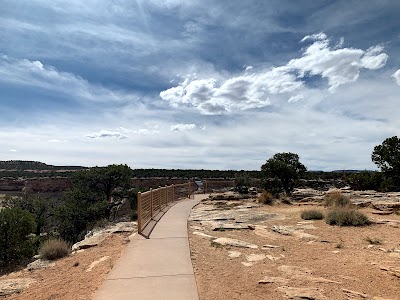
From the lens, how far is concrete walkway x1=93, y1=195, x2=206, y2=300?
5.68 m

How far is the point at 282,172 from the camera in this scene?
80.8 ft

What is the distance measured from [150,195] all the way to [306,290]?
29.8ft

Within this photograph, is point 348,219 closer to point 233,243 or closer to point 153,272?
point 233,243

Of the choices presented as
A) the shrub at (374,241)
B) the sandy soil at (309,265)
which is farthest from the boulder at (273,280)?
the shrub at (374,241)

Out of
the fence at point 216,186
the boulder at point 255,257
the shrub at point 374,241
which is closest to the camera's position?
the boulder at point 255,257

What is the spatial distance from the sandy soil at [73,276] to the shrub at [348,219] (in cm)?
747

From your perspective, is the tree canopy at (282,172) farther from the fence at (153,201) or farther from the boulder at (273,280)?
the boulder at (273,280)

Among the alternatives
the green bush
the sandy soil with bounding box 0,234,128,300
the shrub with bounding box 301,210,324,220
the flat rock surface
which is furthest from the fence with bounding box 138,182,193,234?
the green bush

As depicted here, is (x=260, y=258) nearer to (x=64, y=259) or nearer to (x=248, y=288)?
(x=248, y=288)

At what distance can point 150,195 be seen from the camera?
1398 centimetres

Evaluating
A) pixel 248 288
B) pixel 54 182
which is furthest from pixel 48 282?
pixel 54 182

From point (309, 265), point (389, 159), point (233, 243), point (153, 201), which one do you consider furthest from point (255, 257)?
point (389, 159)

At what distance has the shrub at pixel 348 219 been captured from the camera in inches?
471

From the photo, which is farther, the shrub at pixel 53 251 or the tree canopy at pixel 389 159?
the tree canopy at pixel 389 159
